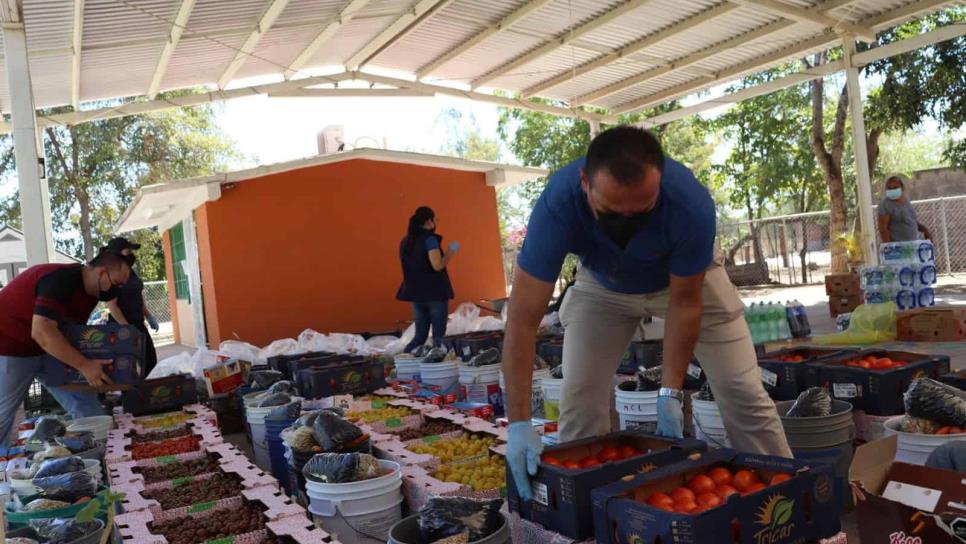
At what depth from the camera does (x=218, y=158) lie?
26.7 m

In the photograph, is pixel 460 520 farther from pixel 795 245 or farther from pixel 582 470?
pixel 795 245

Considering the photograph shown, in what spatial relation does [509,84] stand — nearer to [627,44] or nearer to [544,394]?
[627,44]

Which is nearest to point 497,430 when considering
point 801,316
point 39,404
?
point 801,316

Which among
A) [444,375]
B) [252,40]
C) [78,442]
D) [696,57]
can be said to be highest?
[252,40]

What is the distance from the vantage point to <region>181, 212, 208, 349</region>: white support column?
12549mm

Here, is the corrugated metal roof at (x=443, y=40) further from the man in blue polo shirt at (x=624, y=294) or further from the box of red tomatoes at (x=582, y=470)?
the box of red tomatoes at (x=582, y=470)

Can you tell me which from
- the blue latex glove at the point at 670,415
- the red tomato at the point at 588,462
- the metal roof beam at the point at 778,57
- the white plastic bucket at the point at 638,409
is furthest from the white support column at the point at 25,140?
the metal roof beam at the point at 778,57

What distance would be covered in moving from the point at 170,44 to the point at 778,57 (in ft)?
27.8

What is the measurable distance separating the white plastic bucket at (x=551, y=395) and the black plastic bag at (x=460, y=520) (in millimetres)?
2322

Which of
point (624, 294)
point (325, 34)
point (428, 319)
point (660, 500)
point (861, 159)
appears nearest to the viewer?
point (660, 500)

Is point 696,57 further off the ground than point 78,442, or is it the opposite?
point 696,57

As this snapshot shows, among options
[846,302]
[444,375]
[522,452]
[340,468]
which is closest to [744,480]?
[522,452]

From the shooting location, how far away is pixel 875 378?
3896 mm

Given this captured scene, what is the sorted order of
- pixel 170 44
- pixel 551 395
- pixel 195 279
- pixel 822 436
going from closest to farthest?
1. pixel 822 436
2. pixel 551 395
3. pixel 170 44
4. pixel 195 279
